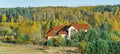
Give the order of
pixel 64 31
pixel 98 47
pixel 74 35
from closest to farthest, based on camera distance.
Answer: pixel 98 47
pixel 74 35
pixel 64 31

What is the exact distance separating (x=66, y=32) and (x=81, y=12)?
2609 inches

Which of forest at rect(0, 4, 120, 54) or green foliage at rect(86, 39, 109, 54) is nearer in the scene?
green foliage at rect(86, 39, 109, 54)

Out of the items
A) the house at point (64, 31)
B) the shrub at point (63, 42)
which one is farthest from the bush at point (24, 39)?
the shrub at point (63, 42)

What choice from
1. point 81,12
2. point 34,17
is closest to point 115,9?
point 81,12

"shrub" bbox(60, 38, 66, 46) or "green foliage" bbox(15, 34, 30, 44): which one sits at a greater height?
"green foliage" bbox(15, 34, 30, 44)

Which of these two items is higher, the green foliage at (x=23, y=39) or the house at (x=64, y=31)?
the house at (x=64, y=31)

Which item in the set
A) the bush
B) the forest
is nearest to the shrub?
the forest

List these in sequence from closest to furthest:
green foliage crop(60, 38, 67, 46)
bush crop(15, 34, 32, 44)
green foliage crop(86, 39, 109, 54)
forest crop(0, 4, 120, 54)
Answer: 1. green foliage crop(86, 39, 109, 54)
2. forest crop(0, 4, 120, 54)
3. green foliage crop(60, 38, 67, 46)
4. bush crop(15, 34, 32, 44)

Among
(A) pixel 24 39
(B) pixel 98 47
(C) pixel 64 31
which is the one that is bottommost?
(B) pixel 98 47

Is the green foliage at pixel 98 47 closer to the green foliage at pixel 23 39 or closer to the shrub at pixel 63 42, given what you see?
the shrub at pixel 63 42

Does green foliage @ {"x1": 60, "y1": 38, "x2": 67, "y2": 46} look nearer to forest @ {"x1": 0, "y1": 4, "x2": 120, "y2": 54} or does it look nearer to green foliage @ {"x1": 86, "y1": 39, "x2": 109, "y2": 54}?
forest @ {"x1": 0, "y1": 4, "x2": 120, "y2": 54}

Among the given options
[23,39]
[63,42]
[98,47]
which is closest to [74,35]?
[63,42]

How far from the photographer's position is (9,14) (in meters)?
130

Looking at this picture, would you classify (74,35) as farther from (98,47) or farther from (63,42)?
(98,47)
